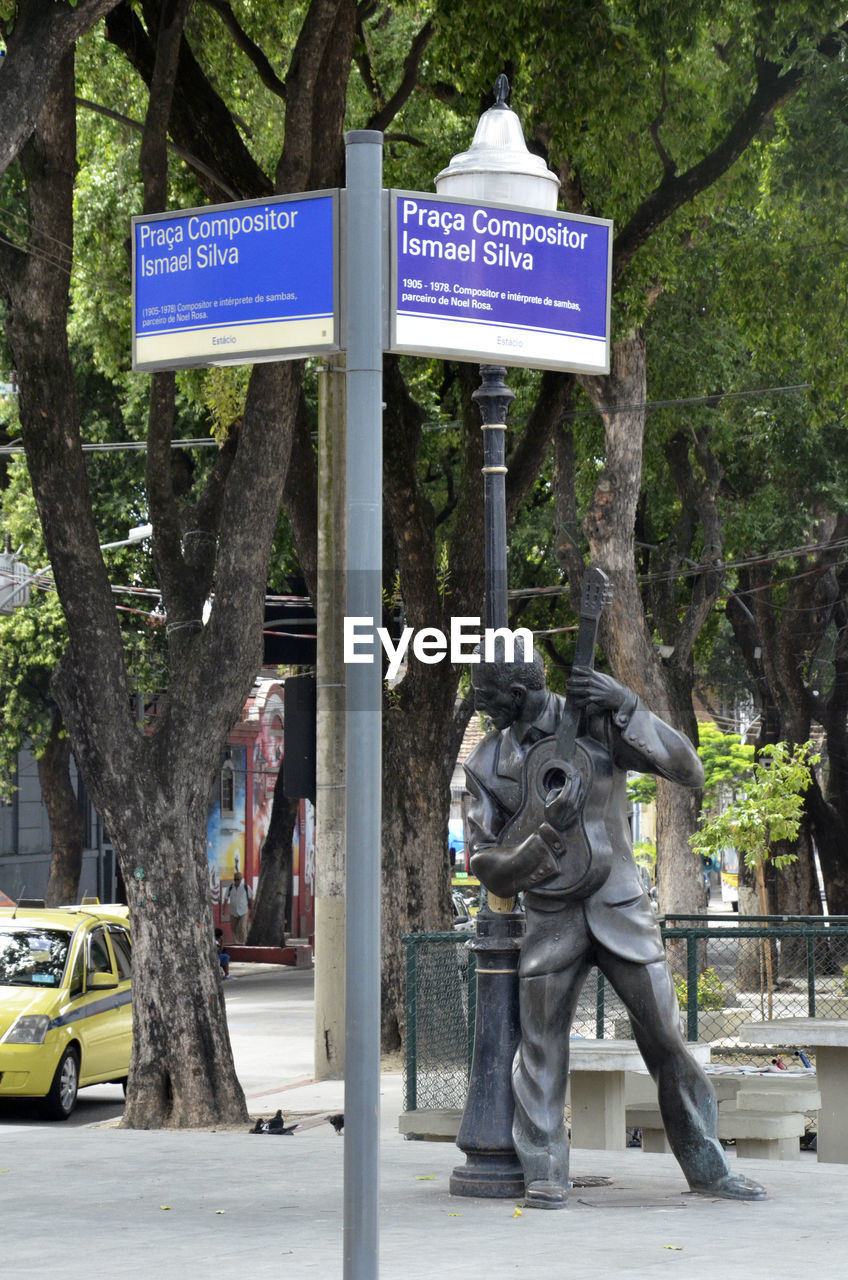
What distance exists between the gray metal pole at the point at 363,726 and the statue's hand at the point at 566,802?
275 centimetres

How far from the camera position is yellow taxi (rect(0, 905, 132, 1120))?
14117 millimetres

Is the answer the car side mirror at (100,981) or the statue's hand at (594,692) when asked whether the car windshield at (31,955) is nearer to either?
the car side mirror at (100,981)

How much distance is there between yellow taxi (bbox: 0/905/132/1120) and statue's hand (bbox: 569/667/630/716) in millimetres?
8156

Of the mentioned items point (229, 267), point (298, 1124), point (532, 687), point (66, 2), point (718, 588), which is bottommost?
point (298, 1124)

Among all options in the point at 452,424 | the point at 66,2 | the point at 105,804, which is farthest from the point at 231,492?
the point at 452,424

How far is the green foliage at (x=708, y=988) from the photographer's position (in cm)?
1475

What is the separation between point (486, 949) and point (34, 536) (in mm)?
19696

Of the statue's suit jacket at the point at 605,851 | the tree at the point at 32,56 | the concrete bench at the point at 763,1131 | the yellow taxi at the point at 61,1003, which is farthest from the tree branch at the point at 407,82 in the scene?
the statue's suit jacket at the point at 605,851

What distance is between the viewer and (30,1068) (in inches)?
555

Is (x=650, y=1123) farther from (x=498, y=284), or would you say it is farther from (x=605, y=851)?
(x=498, y=284)

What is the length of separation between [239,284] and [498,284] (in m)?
0.70

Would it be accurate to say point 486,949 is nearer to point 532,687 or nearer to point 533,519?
point 532,687

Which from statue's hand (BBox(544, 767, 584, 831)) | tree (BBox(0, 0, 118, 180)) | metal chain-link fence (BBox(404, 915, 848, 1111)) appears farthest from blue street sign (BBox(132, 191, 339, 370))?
metal chain-link fence (BBox(404, 915, 848, 1111))

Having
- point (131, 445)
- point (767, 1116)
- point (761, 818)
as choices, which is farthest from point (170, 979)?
point (131, 445)
